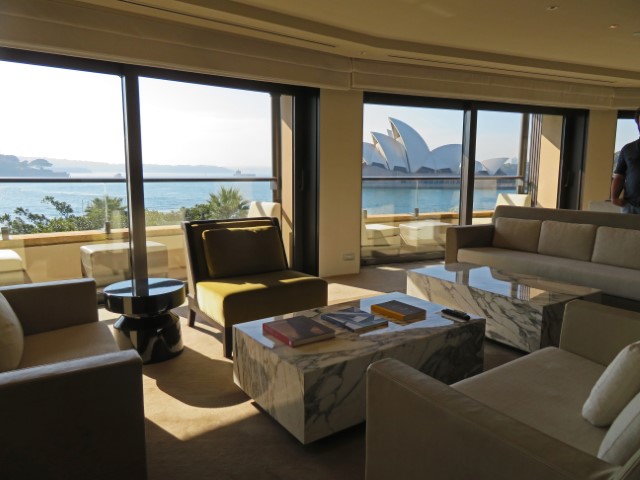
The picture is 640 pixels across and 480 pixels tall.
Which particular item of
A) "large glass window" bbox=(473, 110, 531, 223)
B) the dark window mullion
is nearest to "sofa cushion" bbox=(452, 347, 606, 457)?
the dark window mullion

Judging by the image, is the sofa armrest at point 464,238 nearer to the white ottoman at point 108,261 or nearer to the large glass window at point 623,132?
the white ottoman at point 108,261

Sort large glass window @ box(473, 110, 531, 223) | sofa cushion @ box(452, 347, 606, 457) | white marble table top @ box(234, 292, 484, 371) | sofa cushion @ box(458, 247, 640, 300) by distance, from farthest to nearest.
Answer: large glass window @ box(473, 110, 531, 223)
sofa cushion @ box(458, 247, 640, 300)
white marble table top @ box(234, 292, 484, 371)
sofa cushion @ box(452, 347, 606, 457)

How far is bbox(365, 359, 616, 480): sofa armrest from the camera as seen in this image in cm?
111

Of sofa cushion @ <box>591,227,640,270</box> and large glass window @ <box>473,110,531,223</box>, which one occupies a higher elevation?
large glass window @ <box>473,110,531,223</box>

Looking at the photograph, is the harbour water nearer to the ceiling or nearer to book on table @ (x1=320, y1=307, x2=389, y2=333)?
the ceiling

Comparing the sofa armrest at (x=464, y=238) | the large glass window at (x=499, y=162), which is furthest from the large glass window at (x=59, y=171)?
the large glass window at (x=499, y=162)

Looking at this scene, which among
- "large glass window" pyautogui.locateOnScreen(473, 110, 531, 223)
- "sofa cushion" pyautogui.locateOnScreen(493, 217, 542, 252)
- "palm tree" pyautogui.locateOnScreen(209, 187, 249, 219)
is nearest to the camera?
"sofa cushion" pyautogui.locateOnScreen(493, 217, 542, 252)

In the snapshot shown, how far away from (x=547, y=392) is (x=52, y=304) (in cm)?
240

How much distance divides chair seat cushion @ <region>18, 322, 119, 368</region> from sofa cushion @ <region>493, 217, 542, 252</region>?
152 inches

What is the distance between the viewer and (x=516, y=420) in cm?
125

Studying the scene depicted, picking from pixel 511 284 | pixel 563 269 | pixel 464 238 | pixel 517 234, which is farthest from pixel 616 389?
pixel 517 234

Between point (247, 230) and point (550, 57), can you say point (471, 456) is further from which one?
point (550, 57)

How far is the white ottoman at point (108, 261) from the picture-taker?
4117mm

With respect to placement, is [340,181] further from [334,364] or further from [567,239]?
[334,364]
